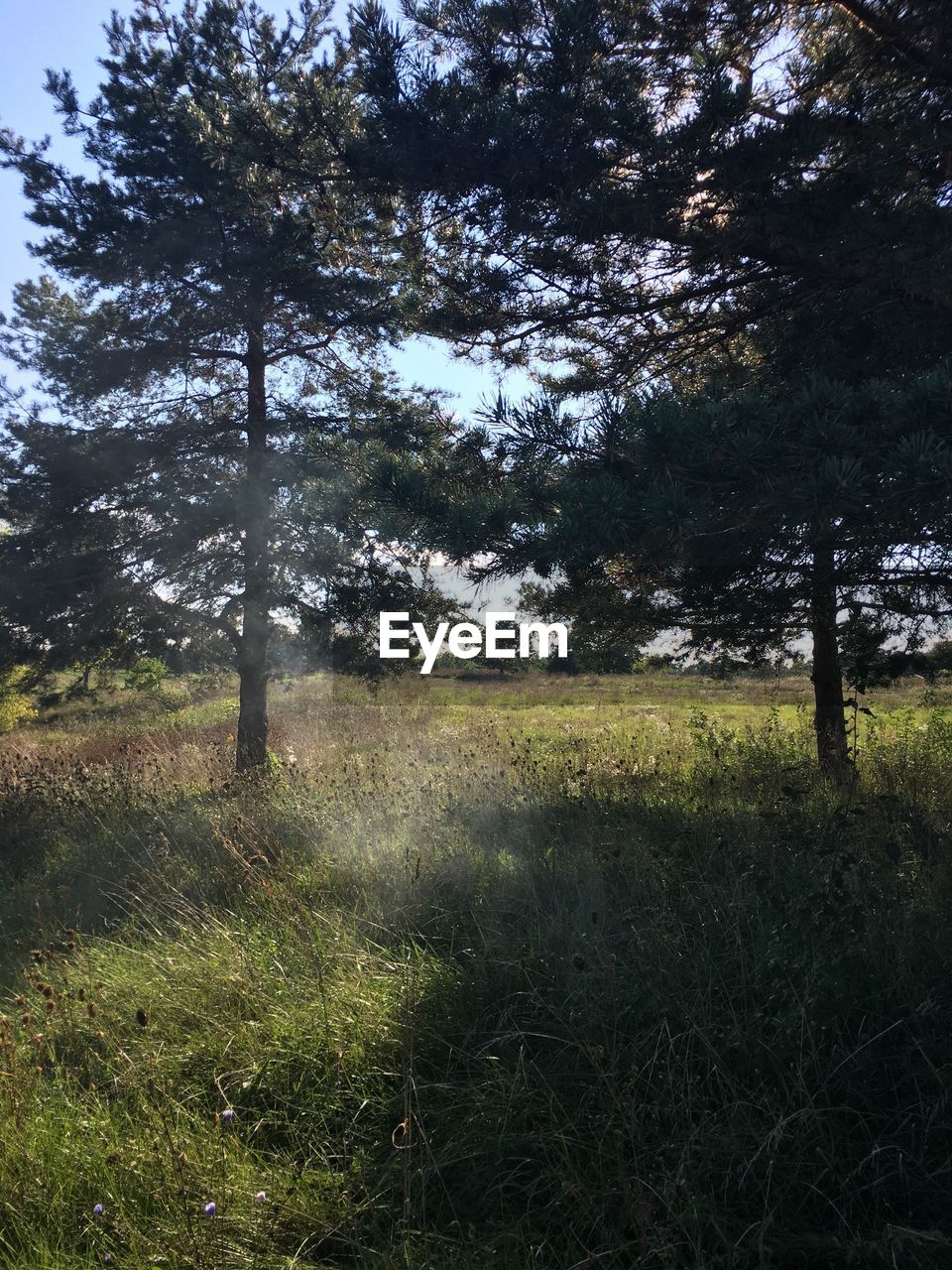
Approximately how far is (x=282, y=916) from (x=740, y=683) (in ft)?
96.4

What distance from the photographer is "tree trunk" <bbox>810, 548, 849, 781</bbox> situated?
6.45 metres

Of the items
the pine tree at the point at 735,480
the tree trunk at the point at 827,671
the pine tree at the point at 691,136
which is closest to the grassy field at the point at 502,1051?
the tree trunk at the point at 827,671

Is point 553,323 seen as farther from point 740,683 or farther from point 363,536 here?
point 740,683

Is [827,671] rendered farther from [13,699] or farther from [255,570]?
[13,699]

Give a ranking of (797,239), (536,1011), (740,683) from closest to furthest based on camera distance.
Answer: (536,1011), (797,239), (740,683)

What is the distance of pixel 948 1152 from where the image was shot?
2.46 metres

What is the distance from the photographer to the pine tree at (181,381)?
31.4 feet

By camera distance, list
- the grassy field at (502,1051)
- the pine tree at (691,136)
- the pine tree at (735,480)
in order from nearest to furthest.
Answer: the grassy field at (502,1051)
the pine tree at (735,480)
the pine tree at (691,136)

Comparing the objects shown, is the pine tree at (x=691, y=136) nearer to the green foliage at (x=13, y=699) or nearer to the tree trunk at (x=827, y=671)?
the tree trunk at (x=827, y=671)

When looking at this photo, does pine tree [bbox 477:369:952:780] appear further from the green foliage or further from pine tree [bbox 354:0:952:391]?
the green foliage

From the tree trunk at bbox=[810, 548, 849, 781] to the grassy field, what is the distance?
1.32 m

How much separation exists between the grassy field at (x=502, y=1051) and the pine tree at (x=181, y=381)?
5.10m

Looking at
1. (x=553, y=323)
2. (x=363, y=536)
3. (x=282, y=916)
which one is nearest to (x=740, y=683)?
(x=363, y=536)

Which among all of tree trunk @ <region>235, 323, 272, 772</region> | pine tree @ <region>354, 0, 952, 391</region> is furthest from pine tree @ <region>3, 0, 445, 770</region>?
pine tree @ <region>354, 0, 952, 391</region>
